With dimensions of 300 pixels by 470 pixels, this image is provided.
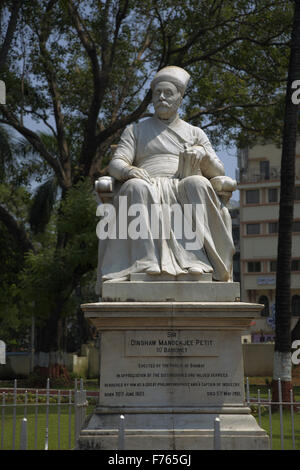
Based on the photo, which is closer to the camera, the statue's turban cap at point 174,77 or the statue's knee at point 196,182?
the statue's knee at point 196,182

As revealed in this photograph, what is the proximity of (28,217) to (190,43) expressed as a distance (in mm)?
10957

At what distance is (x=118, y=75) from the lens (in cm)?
2020

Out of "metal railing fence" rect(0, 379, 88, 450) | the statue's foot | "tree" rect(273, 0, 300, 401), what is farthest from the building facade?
the statue's foot

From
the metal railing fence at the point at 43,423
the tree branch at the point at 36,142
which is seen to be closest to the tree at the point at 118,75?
the tree branch at the point at 36,142

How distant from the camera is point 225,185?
723 cm

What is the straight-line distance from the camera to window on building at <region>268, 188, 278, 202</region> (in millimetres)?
43697

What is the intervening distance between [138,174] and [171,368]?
2.24 meters

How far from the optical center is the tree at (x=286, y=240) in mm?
11766

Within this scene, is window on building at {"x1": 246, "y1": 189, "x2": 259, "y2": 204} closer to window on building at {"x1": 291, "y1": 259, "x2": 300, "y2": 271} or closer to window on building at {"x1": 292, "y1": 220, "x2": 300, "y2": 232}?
window on building at {"x1": 292, "y1": 220, "x2": 300, "y2": 232}

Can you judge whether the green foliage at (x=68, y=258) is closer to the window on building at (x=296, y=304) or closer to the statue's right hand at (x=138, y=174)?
the statue's right hand at (x=138, y=174)

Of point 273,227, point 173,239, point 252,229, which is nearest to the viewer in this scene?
point 173,239

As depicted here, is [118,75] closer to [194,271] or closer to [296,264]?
[194,271]

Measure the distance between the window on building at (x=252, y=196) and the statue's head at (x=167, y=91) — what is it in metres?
37.2

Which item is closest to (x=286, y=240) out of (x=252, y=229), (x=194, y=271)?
(x=194, y=271)
